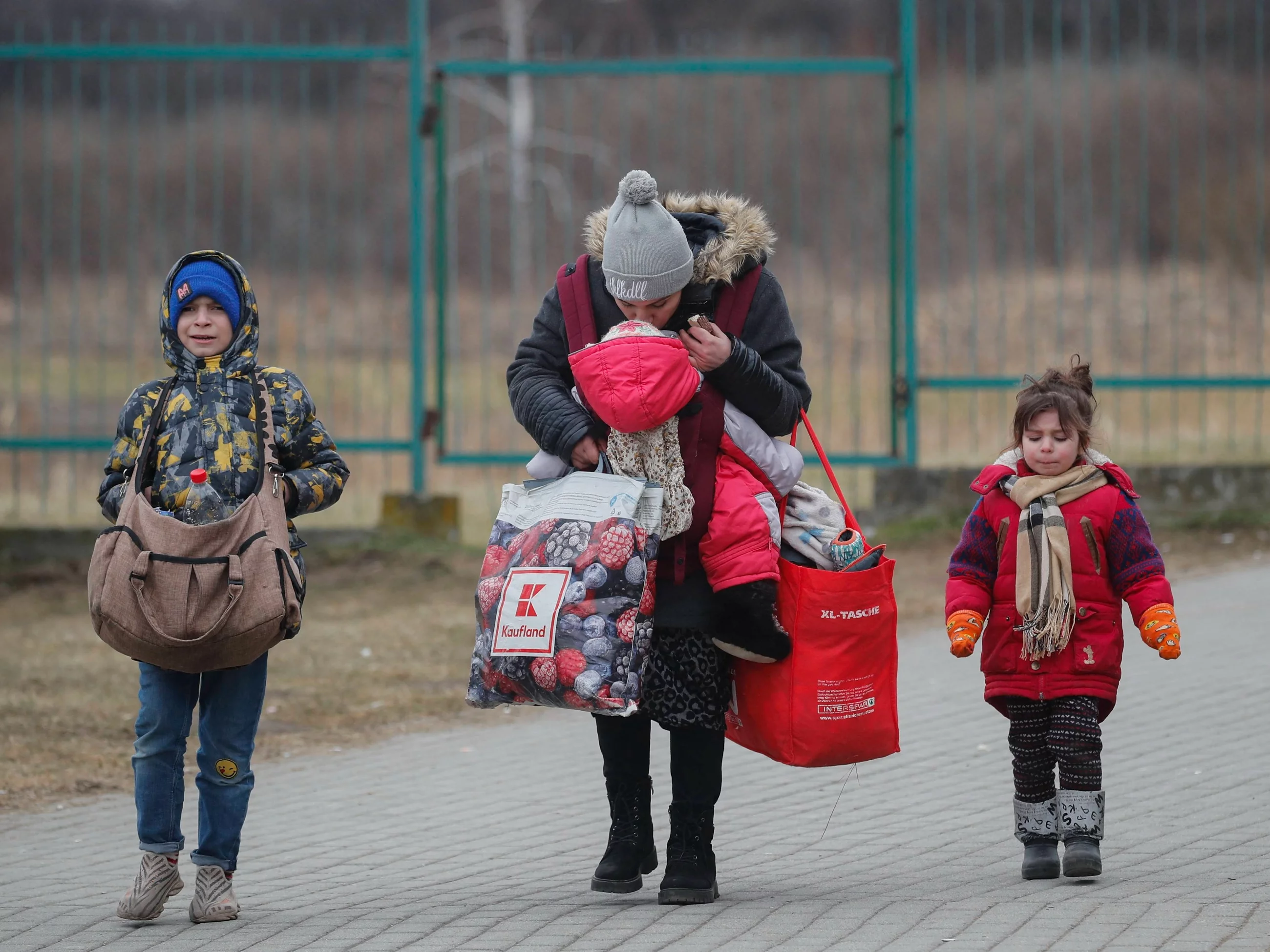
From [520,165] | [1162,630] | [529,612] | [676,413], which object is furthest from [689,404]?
[520,165]

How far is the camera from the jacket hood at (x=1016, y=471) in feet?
13.3

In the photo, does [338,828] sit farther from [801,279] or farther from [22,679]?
[801,279]

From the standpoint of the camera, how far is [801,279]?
10.7m

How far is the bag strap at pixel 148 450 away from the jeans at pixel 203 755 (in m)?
0.40

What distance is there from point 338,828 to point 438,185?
18.3ft

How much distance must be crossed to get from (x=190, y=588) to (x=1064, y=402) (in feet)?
6.53

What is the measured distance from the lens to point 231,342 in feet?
13.2

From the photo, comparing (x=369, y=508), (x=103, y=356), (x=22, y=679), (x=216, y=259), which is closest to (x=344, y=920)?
(x=216, y=259)

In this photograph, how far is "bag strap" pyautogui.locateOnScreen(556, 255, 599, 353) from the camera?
3902mm

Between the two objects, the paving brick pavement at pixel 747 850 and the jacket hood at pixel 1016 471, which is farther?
the jacket hood at pixel 1016 471

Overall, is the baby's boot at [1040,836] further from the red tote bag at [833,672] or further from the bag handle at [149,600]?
the bag handle at [149,600]

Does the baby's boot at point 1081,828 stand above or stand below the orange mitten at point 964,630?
below

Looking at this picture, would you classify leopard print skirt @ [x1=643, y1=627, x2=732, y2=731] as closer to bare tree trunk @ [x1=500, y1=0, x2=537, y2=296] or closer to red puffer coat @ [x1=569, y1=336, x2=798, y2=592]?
red puffer coat @ [x1=569, y1=336, x2=798, y2=592]

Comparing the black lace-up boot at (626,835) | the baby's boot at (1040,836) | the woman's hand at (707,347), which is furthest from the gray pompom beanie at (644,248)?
the baby's boot at (1040,836)
